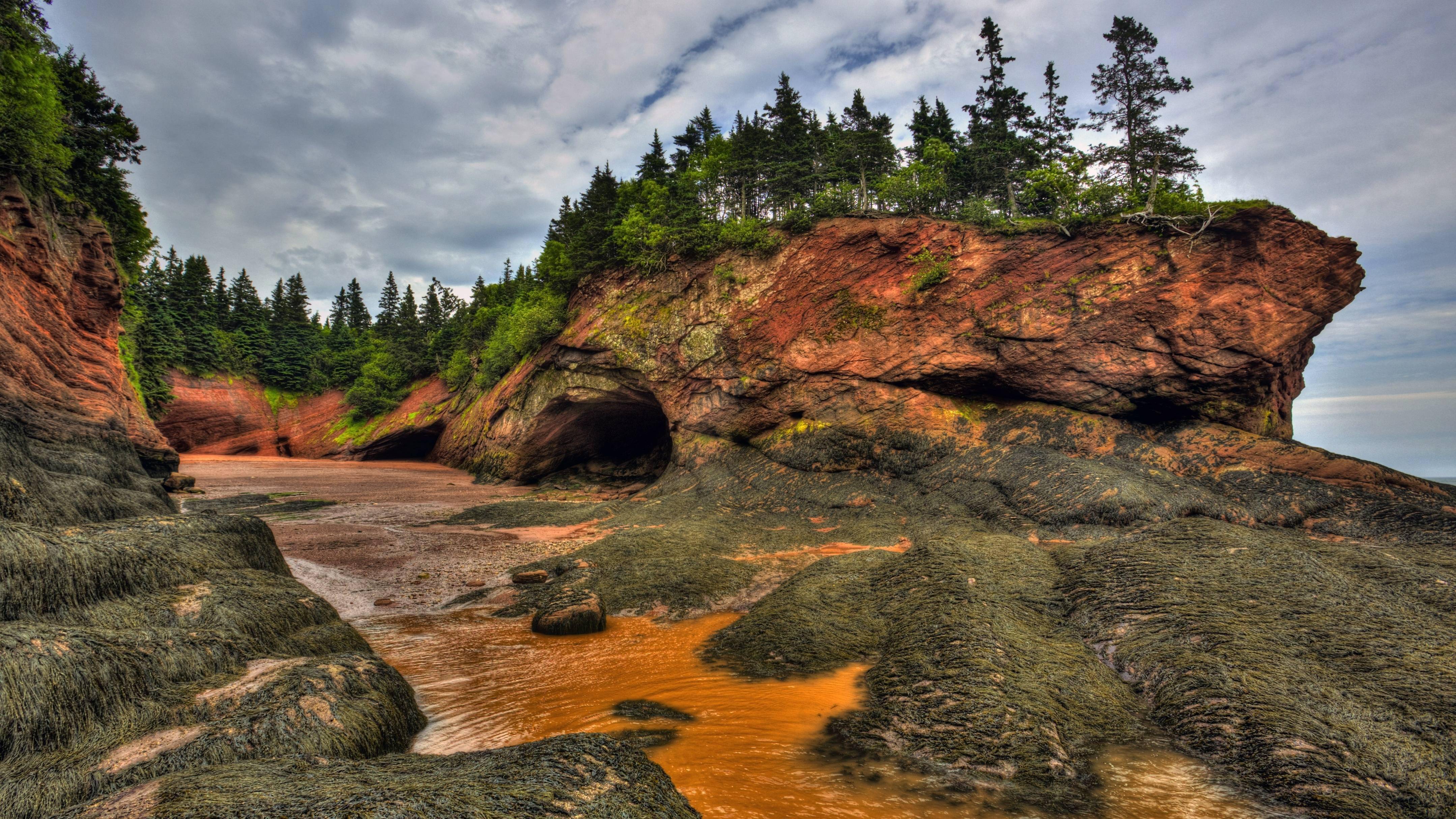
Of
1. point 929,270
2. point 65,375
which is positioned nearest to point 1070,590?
point 929,270

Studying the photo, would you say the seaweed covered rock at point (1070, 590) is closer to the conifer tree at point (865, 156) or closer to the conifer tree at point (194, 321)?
the conifer tree at point (865, 156)

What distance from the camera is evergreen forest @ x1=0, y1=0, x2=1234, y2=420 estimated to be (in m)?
16.7

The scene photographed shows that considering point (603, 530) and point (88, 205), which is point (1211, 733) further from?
point (88, 205)

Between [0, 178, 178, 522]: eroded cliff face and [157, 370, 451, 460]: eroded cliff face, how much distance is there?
2574cm

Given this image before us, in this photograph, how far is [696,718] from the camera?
5.43m

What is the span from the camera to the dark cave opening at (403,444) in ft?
139

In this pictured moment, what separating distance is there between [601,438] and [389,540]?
19.6m

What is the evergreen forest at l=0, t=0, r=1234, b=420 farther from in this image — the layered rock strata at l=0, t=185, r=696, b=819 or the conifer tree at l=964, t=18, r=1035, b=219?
the layered rock strata at l=0, t=185, r=696, b=819

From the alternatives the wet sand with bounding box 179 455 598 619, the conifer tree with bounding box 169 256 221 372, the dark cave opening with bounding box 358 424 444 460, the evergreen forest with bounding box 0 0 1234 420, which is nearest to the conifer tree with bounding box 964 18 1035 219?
the evergreen forest with bounding box 0 0 1234 420

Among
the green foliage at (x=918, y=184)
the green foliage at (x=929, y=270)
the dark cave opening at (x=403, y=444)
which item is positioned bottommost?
the dark cave opening at (x=403, y=444)

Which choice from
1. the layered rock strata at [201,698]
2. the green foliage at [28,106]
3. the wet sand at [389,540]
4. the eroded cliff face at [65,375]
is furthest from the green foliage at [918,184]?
the green foliage at [28,106]

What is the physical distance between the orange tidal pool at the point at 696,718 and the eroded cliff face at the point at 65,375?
483cm

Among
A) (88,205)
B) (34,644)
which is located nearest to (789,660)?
(34,644)

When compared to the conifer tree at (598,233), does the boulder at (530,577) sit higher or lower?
lower
